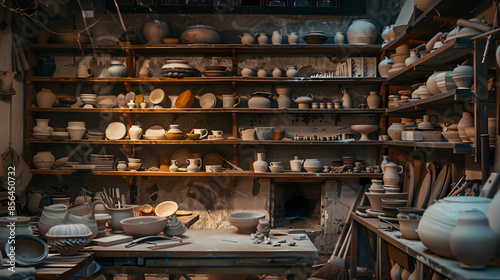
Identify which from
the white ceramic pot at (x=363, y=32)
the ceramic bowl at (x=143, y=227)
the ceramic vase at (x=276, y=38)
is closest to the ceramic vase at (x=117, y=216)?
the ceramic bowl at (x=143, y=227)

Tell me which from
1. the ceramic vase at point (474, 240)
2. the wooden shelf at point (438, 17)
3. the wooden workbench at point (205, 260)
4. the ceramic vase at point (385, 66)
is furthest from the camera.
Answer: the ceramic vase at point (385, 66)

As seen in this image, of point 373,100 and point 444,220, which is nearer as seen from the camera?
point 444,220

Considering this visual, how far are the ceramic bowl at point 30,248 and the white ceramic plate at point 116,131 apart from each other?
3.13 meters

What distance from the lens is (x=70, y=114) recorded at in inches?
226

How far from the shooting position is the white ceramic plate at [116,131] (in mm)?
5539

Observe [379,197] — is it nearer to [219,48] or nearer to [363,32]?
[363,32]

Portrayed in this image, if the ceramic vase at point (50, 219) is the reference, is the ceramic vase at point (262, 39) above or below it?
above

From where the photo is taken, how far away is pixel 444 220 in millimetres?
2291

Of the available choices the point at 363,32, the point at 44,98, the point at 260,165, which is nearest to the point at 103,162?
the point at 44,98

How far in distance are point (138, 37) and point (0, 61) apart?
162 centimetres

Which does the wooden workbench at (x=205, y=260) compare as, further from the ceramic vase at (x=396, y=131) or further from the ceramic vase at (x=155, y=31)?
the ceramic vase at (x=155, y=31)

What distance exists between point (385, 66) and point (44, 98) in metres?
4.26

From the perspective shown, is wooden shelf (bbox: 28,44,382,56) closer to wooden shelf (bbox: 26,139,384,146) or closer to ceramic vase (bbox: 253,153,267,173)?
wooden shelf (bbox: 26,139,384,146)

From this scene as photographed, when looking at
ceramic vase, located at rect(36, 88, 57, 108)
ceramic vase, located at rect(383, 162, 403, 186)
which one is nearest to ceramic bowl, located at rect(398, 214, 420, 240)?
ceramic vase, located at rect(383, 162, 403, 186)
